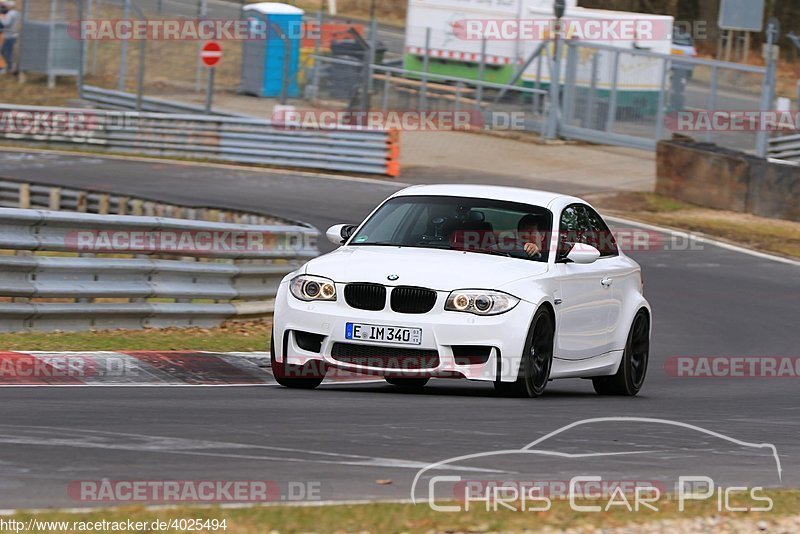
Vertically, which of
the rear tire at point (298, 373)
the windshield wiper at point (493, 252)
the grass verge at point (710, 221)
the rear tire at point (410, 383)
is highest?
the windshield wiper at point (493, 252)

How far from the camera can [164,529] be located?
5.50 metres

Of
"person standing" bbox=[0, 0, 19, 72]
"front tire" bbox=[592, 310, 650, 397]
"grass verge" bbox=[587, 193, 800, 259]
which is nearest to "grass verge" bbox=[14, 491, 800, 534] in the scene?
"front tire" bbox=[592, 310, 650, 397]

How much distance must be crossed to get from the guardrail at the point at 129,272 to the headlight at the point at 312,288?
3.04 meters

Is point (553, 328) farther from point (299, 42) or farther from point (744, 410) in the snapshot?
point (299, 42)

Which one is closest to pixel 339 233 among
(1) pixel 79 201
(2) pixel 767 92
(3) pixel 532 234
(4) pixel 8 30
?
(3) pixel 532 234

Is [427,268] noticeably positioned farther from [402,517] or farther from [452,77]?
[452,77]

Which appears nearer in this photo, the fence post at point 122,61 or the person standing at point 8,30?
the fence post at point 122,61

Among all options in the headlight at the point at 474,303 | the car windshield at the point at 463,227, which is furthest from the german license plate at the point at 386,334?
the car windshield at the point at 463,227

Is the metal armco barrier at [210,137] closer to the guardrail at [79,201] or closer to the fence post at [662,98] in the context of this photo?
the fence post at [662,98]

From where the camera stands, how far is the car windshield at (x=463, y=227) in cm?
1035

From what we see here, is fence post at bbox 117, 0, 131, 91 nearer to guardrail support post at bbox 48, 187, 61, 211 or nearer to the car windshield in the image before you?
guardrail support post at bbox 48, 187, 61, 211

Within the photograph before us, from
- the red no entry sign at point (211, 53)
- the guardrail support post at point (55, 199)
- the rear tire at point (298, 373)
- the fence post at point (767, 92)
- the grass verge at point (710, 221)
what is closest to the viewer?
the rear tire at point (298, 373)

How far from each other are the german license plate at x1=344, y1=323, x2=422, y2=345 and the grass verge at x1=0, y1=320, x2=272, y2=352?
→ 2459 mm

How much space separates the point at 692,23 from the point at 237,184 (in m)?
33.5
